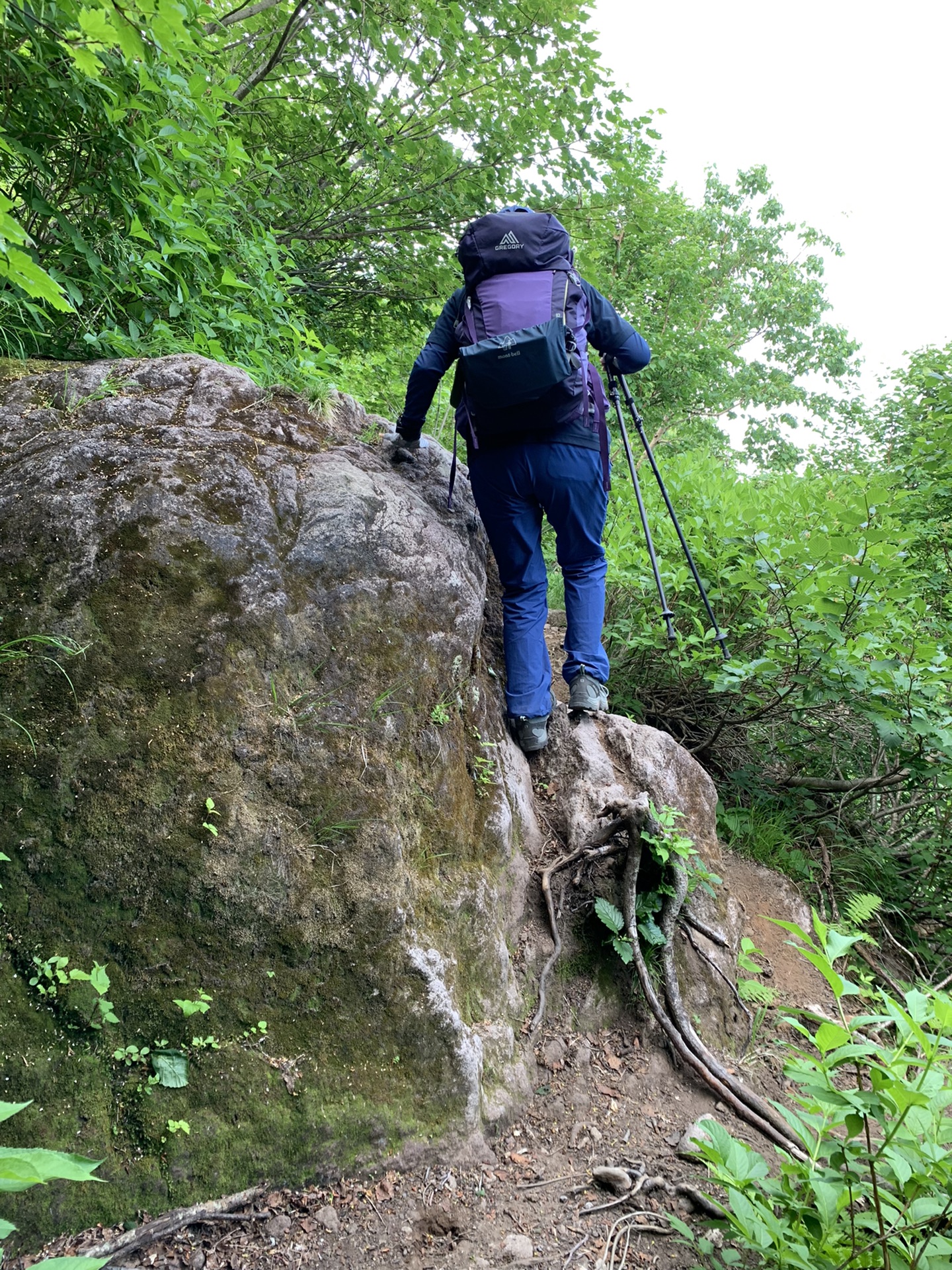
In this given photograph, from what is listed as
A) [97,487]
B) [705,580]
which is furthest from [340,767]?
[705,580]

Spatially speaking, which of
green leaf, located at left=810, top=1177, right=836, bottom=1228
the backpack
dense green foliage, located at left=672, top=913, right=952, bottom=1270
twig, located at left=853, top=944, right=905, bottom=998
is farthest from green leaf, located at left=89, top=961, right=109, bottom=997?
twig, located at left=853, top=944, right=905, bottom=998

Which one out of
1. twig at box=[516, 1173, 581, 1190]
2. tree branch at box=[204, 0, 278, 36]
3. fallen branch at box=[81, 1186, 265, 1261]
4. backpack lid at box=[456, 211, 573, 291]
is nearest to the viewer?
fallen branch at box=[81, 1186, 265, 1261]

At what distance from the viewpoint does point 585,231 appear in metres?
5.86

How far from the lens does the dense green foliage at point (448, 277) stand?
10.1 ft

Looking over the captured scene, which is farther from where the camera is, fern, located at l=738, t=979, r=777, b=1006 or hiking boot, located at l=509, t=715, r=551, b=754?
hiking boot, located at l=509, t=715, r=551, b=754

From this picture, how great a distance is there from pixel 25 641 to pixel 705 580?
387 centimetres

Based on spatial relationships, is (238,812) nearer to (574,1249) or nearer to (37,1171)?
(37,1171)

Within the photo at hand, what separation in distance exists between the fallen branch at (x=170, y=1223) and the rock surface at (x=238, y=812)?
1.4 inches

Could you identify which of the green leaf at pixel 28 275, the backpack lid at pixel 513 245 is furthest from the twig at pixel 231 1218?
the backpack lid at pixel 513 245

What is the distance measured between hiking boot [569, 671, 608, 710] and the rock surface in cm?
67

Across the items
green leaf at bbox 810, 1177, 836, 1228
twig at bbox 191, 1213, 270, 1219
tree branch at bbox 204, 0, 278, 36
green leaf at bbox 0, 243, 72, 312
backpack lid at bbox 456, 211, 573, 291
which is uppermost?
tree branch at bbox 204, 0, 278, 36

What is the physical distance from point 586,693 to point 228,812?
2.02 m

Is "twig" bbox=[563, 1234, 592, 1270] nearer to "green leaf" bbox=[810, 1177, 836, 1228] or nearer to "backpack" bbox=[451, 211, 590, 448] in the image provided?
"green leaf" bbox=[810, 1177, 836, 1228]

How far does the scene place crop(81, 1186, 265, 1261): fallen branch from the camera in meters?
1.73
